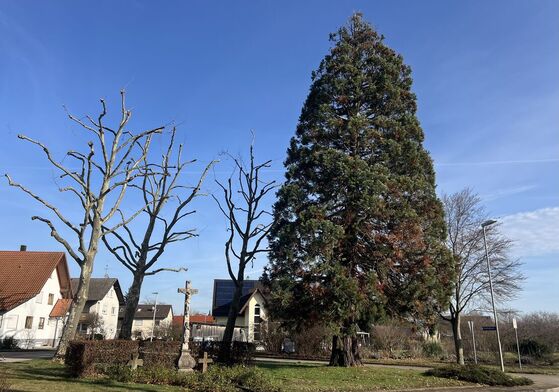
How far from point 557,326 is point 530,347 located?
6.21m

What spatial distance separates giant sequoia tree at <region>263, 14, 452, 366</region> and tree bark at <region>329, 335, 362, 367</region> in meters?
0.04

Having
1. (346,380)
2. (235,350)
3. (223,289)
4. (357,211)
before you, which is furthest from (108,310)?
(346,380)

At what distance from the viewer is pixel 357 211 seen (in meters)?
19.4

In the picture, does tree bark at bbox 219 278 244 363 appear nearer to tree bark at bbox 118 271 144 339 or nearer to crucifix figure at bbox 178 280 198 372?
crucifix figure at bbox 178 280 198 372

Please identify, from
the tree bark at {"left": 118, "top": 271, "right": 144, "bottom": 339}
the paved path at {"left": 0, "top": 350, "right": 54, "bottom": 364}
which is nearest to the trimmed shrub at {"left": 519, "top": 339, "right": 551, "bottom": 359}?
the tree bark at {"left": 118, "top": 271, "right": 144, "bottom": 339}

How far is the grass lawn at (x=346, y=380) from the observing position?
14422 millimetres

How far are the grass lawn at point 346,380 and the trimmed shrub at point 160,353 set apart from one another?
362 centimetres

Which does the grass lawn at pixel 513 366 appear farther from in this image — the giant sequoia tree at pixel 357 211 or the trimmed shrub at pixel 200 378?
the trimmed shrub at pixel 200 378

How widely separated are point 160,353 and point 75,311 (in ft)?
23.4

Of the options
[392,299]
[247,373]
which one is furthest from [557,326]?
[247,373]

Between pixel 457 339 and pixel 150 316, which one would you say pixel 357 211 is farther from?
pixel 150 316

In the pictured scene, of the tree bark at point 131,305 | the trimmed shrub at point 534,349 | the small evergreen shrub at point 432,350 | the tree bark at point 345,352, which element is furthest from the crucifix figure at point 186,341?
the trimmed shrub at point 534,349

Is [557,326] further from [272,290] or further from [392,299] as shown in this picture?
[272,290]

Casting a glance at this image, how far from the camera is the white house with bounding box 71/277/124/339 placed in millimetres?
52188
